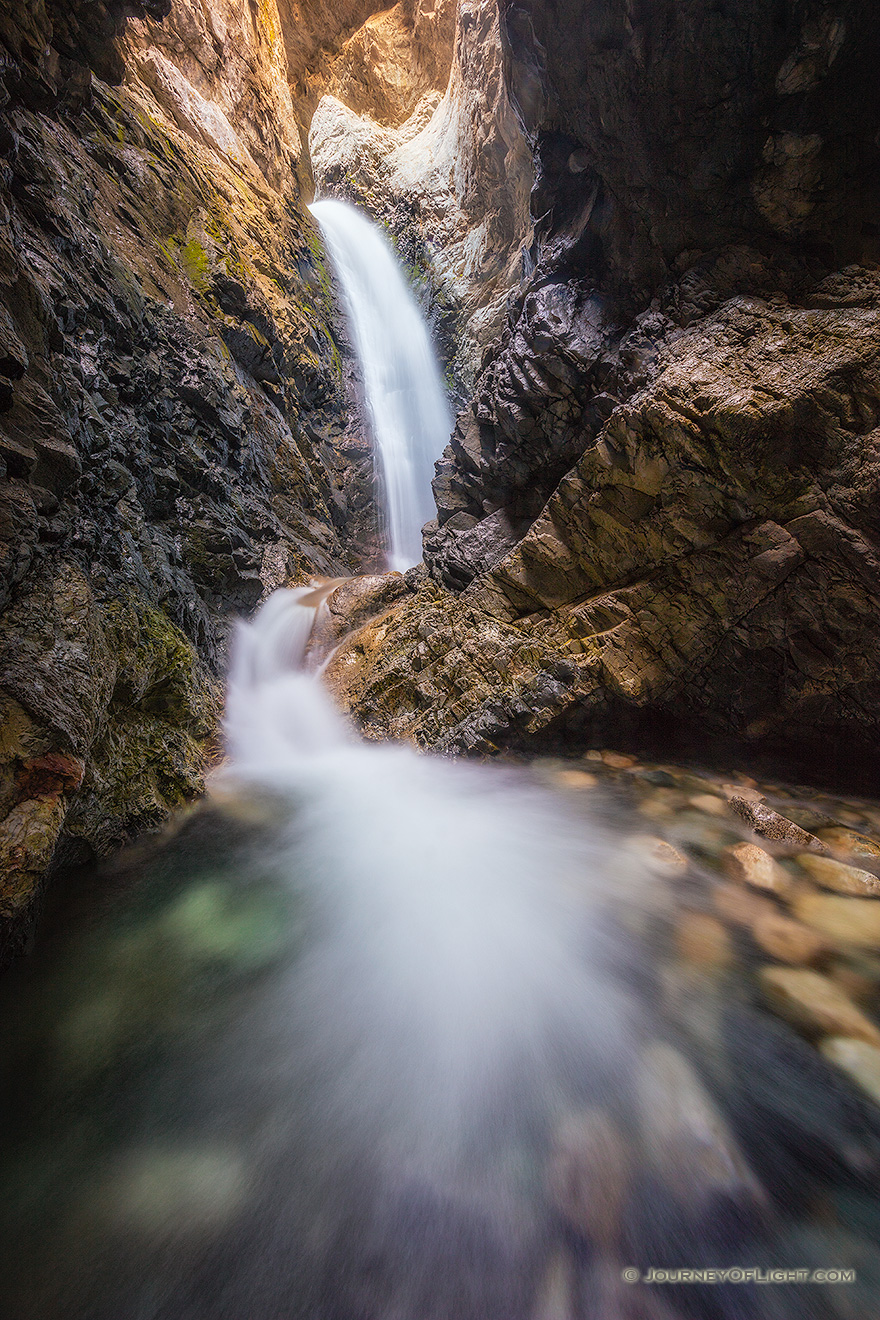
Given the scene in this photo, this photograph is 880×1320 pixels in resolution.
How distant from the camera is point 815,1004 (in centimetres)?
215

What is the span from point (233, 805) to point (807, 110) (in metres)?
7.26

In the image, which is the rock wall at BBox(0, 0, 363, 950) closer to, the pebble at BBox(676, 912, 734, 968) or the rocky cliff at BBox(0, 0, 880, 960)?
the rocky cliff at BBox(0, 0, 880, 960)

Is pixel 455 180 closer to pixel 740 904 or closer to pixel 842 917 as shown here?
pixel 740 904

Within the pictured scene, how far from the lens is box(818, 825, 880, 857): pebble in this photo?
10.2 ft

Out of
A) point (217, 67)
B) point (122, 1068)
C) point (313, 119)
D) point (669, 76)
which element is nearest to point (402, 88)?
point (313, 119)

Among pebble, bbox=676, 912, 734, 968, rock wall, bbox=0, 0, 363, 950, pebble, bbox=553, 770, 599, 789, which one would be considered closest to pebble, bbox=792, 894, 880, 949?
pebble, bbox=676, 912, 734, 968

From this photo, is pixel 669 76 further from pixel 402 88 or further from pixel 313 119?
pixel 313 119

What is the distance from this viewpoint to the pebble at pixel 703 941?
246 centimetres

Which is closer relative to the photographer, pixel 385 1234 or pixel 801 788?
pixel 385 1234

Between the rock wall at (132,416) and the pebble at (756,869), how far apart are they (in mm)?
3970

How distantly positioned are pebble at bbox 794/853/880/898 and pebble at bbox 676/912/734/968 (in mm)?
782

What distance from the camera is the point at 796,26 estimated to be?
11.6 ft

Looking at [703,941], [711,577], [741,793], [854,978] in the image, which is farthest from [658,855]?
[711,577]

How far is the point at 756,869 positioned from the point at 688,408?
3.70 metres
